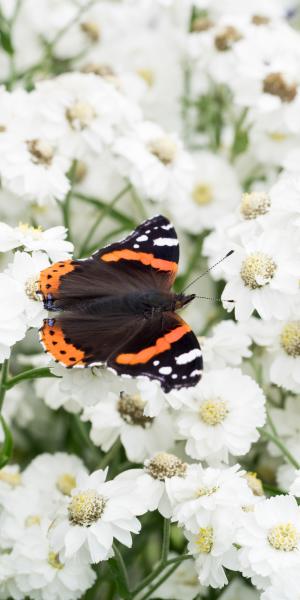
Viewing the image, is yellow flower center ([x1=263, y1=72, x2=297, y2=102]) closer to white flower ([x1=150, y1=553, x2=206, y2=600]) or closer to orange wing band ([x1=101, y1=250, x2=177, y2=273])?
orange wing band ([x1=101, y1=250, x2=177, y2=273])

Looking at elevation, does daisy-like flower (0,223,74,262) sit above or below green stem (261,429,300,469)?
above

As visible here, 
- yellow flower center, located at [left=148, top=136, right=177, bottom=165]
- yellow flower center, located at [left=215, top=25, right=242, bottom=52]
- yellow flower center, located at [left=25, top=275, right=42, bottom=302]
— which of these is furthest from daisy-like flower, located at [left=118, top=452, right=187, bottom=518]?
yellow flower center, located at [left=215, top=25, right=242, bottom=52]

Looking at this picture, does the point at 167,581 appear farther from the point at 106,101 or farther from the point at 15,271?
the point at 106,101

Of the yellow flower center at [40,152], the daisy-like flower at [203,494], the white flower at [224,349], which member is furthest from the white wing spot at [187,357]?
the yellow flower center at [40,152]

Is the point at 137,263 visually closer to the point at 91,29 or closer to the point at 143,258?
the point at 143,258

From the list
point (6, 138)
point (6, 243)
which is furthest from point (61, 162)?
point (6, 243)

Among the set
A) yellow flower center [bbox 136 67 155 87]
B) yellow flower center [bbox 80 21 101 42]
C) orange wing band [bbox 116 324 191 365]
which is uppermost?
yellow flower center [bbox 80 21 101 42]

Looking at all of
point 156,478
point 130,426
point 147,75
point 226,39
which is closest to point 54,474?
point 130,426

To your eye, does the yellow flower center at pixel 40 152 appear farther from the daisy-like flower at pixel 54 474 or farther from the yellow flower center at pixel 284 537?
the yellow flower center at pixel 284 537
